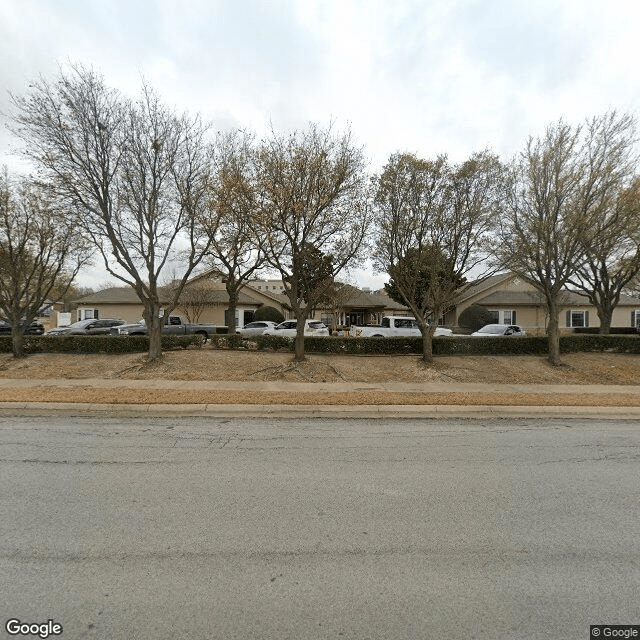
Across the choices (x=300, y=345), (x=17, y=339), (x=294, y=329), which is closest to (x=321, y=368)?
(x=300, y=345)

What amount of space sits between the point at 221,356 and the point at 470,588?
548 inches

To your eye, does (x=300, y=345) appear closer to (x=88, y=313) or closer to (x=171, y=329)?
(x=171, y=329)

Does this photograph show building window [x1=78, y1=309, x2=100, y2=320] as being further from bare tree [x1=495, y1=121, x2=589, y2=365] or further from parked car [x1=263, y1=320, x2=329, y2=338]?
bare tree [x1=495, y1=121, x2=589, y2=365]

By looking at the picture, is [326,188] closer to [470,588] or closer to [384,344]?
[384,344]

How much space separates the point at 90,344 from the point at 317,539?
15707mm

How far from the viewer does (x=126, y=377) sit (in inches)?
518

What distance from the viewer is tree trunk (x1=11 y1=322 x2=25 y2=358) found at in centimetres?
1611

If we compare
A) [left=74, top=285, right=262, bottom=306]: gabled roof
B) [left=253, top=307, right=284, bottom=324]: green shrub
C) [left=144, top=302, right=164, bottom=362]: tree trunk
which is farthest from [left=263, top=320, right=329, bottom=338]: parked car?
[left=144, top=302, right=164, bottom=362]: tree trunk

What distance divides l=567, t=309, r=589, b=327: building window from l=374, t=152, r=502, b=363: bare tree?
25.7 m

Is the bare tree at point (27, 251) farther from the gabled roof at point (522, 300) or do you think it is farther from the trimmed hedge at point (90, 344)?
the gabled roof at point (522, 300)

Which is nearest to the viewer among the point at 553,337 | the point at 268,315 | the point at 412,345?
the point at 553,337

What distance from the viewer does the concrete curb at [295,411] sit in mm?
8492

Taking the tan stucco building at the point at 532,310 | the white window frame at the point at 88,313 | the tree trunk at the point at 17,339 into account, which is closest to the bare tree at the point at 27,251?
the tree trunk at the point at 17,339

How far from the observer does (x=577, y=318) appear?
36.0m
